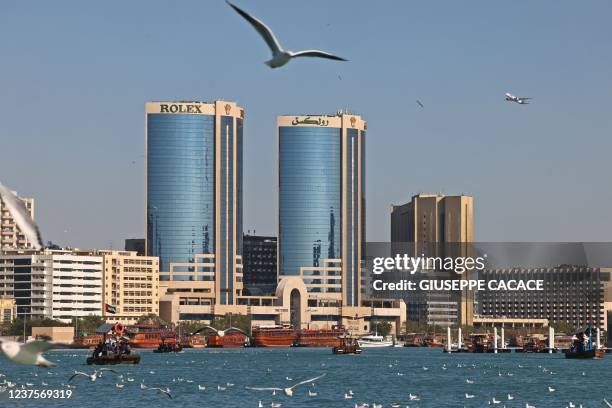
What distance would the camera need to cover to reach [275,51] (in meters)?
34.3

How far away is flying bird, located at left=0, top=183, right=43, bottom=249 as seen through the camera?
97.6 feet

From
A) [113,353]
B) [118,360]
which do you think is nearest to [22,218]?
[118,360]

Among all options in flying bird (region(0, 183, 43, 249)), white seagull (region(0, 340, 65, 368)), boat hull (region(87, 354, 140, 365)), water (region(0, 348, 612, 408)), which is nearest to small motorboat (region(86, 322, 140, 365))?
boat hull (region(87, 354, 140, 365))

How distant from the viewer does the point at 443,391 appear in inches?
4678

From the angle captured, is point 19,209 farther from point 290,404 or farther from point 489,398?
point 489,398

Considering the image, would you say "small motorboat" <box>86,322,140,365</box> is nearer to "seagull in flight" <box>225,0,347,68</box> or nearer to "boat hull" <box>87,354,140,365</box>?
"boat hull" <box>87,354,140,365</box>

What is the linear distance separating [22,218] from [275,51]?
7367 mm

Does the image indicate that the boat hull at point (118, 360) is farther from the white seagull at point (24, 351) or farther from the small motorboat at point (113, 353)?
the white seagull at point (24, 351)

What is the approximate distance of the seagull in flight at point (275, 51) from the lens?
31.8 metres

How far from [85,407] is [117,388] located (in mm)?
20614

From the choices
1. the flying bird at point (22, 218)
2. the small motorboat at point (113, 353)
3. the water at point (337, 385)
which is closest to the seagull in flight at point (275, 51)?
the flying bird at point (22, 218)

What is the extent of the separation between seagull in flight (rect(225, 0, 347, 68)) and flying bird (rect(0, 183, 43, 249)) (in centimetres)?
613

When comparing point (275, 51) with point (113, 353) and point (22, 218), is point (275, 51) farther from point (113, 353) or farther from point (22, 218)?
point (113, 353)

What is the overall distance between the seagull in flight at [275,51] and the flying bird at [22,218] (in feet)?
20.1
